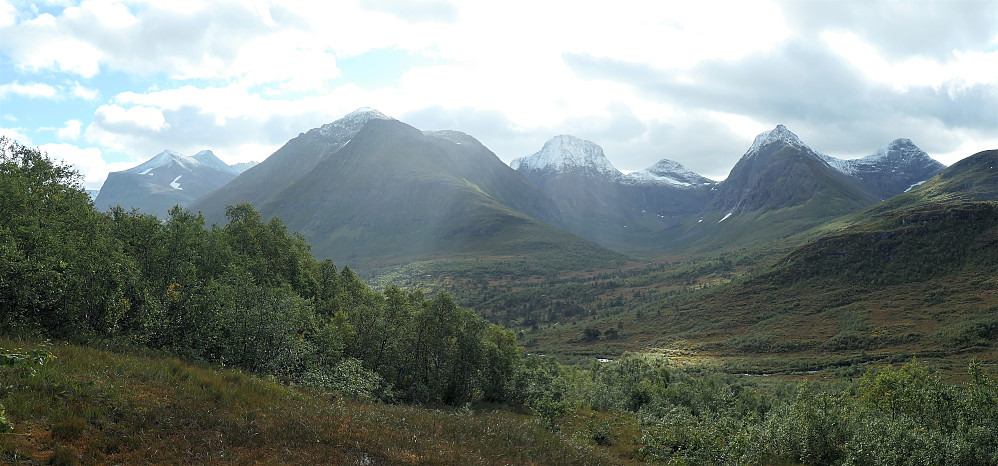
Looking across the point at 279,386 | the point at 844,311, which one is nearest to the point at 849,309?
the point at 844,311

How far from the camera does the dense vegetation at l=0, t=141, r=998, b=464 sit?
13820mm

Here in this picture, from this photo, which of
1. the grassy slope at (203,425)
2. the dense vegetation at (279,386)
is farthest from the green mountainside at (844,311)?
the grassy slope at (203,425)

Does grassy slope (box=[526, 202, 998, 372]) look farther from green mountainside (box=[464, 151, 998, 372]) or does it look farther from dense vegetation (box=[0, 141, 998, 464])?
dense vegetation (box=[0, 141, 998, 464])

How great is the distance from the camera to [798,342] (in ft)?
431

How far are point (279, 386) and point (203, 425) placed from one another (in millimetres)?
6587

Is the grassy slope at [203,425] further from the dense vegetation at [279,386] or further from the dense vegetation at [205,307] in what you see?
the dense vegetation at [205,307]

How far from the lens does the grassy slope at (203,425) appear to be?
12.2m

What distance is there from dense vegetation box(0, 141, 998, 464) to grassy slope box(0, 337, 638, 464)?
3.0 inches

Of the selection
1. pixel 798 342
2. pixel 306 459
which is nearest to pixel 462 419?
pixel 306 459

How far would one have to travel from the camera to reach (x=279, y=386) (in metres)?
21.3

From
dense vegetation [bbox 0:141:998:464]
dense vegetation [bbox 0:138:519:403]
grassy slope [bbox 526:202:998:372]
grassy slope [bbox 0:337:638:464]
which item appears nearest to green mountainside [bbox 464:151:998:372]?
grassy slope [bbox 526:202:998:372]

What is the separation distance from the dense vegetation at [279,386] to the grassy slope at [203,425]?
8 cm

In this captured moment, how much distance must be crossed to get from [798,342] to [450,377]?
133m

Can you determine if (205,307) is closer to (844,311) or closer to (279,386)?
(279,386)
